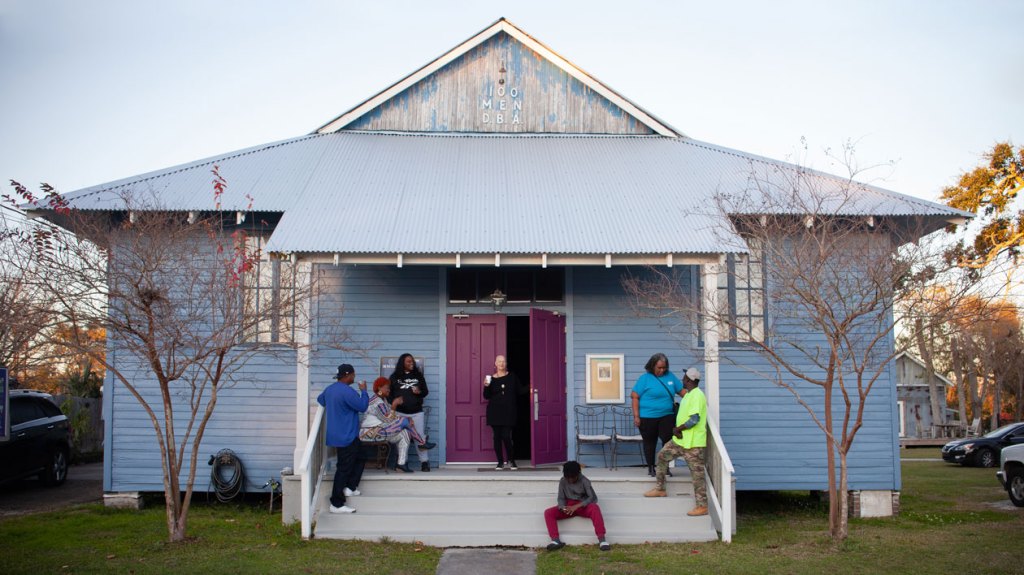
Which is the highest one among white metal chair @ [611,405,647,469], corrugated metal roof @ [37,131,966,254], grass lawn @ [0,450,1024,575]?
corrugated metal roof @ [37,131,966,254]

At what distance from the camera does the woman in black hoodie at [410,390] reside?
13.4 meters

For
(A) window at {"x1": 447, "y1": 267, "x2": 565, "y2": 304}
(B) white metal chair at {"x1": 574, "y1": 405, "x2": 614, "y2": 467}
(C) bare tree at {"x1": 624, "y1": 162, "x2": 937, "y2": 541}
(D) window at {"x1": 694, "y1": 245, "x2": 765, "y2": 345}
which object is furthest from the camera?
(A) window at {"x1": 447, "y1": 267, "x2": 565, "y2": 304}

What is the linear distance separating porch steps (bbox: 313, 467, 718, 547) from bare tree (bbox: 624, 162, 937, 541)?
2.04 m

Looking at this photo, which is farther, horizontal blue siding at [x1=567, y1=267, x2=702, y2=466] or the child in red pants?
horizontal blue siding at [x1=567, y1=267, x2=702, y2=466]

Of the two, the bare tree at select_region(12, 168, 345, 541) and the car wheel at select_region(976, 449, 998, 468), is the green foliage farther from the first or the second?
the bare tree at select_region(12, 168, 345, 541)

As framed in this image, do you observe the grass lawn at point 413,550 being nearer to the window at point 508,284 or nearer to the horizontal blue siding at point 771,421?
the horizontal blue siding at point 771,421

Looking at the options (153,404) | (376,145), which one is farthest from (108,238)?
(376,145)

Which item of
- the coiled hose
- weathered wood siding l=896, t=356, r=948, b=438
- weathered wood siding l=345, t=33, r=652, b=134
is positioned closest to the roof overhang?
the coiled hose

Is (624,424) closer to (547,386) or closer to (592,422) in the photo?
(592,422)

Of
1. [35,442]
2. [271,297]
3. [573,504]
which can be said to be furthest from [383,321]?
[35,442]

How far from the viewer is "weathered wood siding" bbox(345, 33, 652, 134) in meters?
16.8

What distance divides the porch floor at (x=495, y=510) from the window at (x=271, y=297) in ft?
7.05

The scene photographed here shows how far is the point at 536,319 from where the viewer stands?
1373cm

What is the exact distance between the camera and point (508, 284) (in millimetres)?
14711
